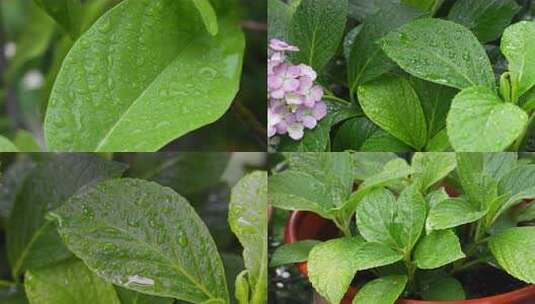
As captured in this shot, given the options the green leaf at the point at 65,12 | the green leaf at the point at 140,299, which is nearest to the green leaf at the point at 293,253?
the green leaf at the point at 140,299

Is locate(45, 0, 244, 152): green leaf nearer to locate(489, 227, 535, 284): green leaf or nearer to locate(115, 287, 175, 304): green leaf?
locate(115, 287, 175, 304): green leaf

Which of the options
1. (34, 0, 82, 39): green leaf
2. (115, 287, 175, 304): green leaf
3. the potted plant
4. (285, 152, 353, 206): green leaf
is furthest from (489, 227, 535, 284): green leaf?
(34, 0, 82, 39): green leaf

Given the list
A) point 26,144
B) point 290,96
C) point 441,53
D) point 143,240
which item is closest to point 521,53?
point 441,53

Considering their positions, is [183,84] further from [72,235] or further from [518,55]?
[518,55]

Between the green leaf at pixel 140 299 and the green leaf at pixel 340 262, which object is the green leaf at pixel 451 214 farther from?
the green leaf at pixel 140 299

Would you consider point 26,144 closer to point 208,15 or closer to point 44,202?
point 44,202

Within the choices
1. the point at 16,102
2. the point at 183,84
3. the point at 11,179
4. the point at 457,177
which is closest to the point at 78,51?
the point at 183,84
